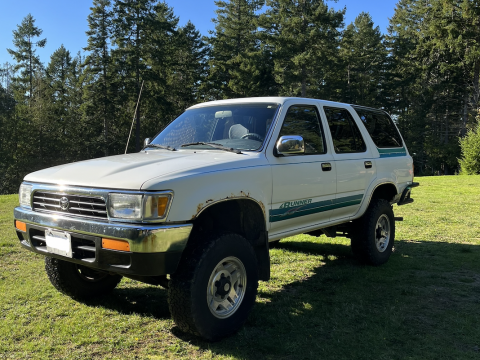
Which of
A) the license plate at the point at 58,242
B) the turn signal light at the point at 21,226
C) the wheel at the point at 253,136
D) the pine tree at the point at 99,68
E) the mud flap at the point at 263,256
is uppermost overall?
the pine tree at the point at 99,68

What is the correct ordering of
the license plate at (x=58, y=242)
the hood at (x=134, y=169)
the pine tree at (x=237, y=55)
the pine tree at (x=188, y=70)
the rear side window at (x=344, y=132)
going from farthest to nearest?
the pine tree at (x=188, y=70) < the pine tree at (x=237, y=55) < the rear side window at (x=344, y=132) < the license plate at (x=58, y=242) < the hood at (x=134, y=169)

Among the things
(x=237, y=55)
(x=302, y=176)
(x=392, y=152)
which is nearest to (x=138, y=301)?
(x=302, y=176)

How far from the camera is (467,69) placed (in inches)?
1505

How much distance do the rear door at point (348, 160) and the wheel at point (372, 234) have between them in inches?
15.7

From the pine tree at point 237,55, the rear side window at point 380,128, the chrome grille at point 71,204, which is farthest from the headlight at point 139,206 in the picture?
the pine tree at point 237,55

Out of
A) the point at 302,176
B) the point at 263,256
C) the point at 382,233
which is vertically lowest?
the point at 382,233

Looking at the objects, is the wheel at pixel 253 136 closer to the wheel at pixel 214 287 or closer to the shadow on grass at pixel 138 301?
the wheel at pixel 214 287

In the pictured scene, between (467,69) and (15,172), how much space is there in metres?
46.0

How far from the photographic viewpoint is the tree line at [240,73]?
3588 centimetres

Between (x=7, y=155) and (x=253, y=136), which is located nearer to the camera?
(x=253, y=136)

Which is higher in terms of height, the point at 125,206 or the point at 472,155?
the point at 472,155

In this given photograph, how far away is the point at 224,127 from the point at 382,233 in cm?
295

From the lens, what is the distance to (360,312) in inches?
155

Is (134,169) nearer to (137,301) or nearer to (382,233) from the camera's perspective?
(137,301)
